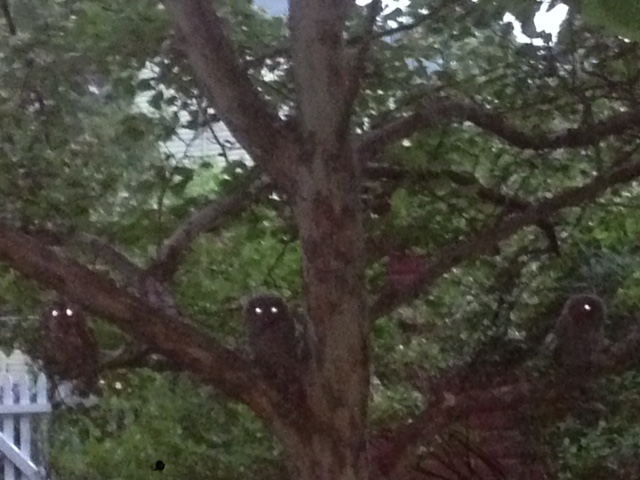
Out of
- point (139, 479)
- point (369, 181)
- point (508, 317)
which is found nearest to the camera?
point (369, 181)

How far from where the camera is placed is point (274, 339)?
1.46 metres

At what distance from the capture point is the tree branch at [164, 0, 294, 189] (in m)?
1.38

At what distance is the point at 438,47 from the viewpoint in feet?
5.91

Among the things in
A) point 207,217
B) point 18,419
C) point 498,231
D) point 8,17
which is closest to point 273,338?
point 207,217

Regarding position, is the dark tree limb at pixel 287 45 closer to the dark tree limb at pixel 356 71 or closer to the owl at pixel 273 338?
the dark tree limb at pixel 356 71

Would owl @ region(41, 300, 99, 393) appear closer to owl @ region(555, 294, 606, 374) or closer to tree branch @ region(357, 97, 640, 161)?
tree branch @ region(357, 97, 640, 161)

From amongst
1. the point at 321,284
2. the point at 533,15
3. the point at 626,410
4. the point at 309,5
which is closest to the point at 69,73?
the point at 309,5

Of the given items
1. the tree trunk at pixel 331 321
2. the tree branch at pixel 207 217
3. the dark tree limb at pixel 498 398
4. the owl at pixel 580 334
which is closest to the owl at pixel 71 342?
the tree branch at pixel 207 217

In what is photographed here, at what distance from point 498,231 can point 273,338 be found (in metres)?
0.38

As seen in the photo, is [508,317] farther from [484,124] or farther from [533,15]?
[533,15]

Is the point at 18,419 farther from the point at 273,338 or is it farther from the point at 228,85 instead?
the point at 228,85

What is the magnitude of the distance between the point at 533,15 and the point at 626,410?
2.70 feet

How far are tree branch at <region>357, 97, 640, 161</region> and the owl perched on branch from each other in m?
0.27

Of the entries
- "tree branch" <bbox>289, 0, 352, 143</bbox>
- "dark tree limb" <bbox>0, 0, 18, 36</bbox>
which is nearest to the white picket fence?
"dark tree limb" <bbox>0, 0, 18, 36</bbox>
